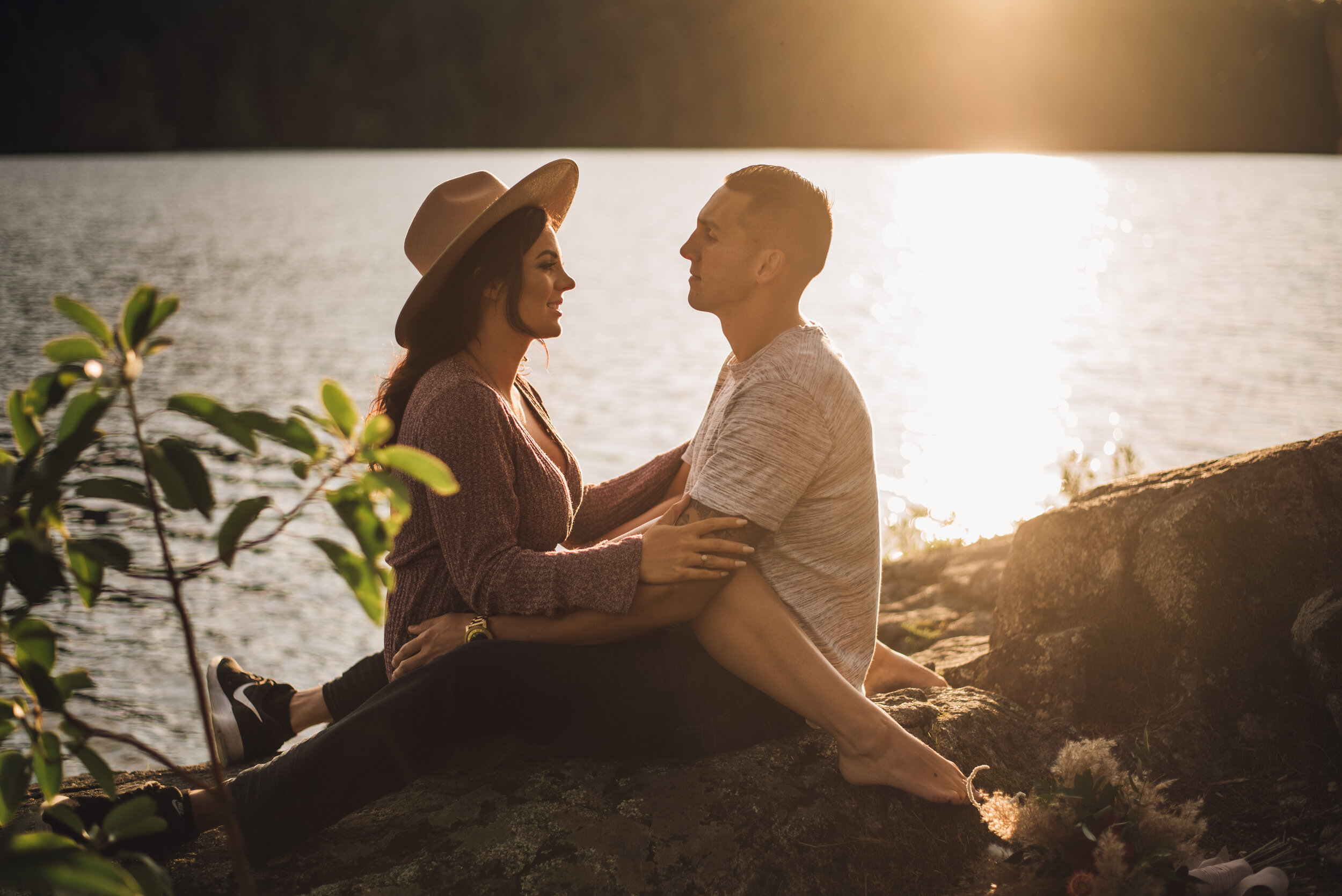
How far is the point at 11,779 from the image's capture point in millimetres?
1591

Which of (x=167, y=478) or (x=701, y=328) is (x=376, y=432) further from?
(x=701, y=328)

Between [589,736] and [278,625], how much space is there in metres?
7.95

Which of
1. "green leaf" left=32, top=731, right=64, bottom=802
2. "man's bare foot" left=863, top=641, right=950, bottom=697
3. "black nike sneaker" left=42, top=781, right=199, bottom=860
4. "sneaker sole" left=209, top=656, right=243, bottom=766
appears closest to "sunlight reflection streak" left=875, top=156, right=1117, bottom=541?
"man's bare foot" left=863, top=641, right=950, bottom=697

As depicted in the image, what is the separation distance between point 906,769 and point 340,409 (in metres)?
2.14

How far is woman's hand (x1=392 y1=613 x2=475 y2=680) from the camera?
309 cm

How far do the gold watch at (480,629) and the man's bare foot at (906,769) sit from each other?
108 cm

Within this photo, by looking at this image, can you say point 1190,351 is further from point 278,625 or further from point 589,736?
point 589,736

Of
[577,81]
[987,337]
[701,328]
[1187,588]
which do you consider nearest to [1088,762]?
[1187,588]

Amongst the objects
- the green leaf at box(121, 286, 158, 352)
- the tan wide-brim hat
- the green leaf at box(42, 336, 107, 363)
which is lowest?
the green leaf at box(42, 336, 107, 363)

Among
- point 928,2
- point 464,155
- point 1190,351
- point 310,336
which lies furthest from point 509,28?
point 1190,351

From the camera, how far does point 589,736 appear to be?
3.05 meters

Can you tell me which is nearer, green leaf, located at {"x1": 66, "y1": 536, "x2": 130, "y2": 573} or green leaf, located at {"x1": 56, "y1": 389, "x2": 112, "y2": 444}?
green leaf, located at {"x1": 56, "y1": 389, "x2": 112, "y2": 444}

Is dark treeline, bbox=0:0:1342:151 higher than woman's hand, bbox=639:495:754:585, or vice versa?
dark treeline, bbox=0:0:1342:151

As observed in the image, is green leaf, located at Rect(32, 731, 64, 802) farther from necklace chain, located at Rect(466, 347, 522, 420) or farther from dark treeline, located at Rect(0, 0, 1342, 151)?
dark treeline, located at Rect(0, 0, 1342, 151)
